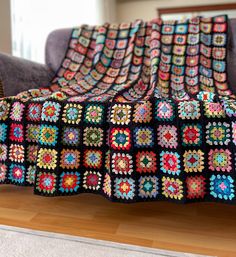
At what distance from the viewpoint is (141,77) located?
3.82 ft

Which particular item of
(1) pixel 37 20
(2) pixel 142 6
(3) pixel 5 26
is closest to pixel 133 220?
(3) pixel 5 26

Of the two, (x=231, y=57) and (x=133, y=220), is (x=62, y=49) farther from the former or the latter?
(x=133, y=220)

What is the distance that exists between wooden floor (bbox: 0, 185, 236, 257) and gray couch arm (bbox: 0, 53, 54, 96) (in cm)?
44

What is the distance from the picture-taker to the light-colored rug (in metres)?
0.63

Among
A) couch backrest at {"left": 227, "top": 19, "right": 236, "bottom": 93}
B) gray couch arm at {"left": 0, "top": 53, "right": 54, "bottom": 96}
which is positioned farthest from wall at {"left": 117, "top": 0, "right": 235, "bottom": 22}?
A: gray couch arm at {"left": 0, "top": 53, "right": 54, "bottom": 96}

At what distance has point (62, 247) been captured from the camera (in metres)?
0.66

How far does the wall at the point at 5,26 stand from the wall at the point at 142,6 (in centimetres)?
277

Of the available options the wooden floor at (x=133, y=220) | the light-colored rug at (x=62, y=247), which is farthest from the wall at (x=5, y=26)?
the light-colored rug at (x=62, y=247)

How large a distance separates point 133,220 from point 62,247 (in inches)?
10.0

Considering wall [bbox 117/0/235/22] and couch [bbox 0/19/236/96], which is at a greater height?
wall [bbox 117/0/235/22]

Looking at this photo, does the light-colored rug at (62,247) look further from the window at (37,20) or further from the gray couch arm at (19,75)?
→ the window at (37,20)

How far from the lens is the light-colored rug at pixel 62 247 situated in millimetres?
632

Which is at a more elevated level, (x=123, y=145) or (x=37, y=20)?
(x=37, y=20)

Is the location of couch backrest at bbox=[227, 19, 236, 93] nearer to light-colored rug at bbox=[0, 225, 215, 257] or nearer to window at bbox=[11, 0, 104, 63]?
light-colored rug at bbox=[0, 225, 215, 257]
